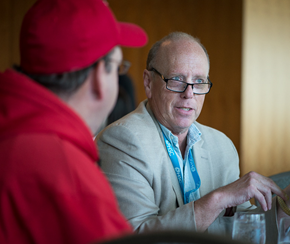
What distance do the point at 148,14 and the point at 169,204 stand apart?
4.21 m

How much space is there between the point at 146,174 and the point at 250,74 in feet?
11.3

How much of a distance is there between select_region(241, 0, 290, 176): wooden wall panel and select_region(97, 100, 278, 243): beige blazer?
2.92 m

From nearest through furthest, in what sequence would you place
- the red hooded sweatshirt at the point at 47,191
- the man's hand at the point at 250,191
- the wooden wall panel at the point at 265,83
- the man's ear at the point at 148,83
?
the red hooded sweatshirt at the point at 47,191, the man's hand at the point at 250,191, the man's ear at the point at 148,83, the wooden wall panel at the point at 265,83

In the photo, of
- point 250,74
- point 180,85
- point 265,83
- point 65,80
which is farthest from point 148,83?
point 265,83

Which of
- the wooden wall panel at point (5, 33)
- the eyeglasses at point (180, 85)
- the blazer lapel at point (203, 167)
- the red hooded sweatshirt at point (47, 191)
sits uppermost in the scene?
the wooden wall panel at point (5, 33)

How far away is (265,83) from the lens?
4676 mm

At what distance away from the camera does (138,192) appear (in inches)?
57.0

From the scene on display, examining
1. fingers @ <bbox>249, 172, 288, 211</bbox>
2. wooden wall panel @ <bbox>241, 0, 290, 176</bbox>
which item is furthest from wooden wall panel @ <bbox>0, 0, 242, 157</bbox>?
fingers @ <bbox>249, 172, 288, 211</bbox>

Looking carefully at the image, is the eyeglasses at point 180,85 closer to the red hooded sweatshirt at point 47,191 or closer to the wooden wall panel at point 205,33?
the red hooded sweatshirt at point 47,191

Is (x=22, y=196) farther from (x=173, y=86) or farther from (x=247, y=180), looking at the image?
(x=173, y=86)

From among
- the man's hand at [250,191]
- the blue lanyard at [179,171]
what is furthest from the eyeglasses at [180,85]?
the man's hand at [250,191]

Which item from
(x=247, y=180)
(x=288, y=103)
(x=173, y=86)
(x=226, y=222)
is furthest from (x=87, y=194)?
(x=288, y=103)

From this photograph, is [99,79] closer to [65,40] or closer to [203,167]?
[65,40]

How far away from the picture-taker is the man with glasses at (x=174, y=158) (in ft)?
4.58
